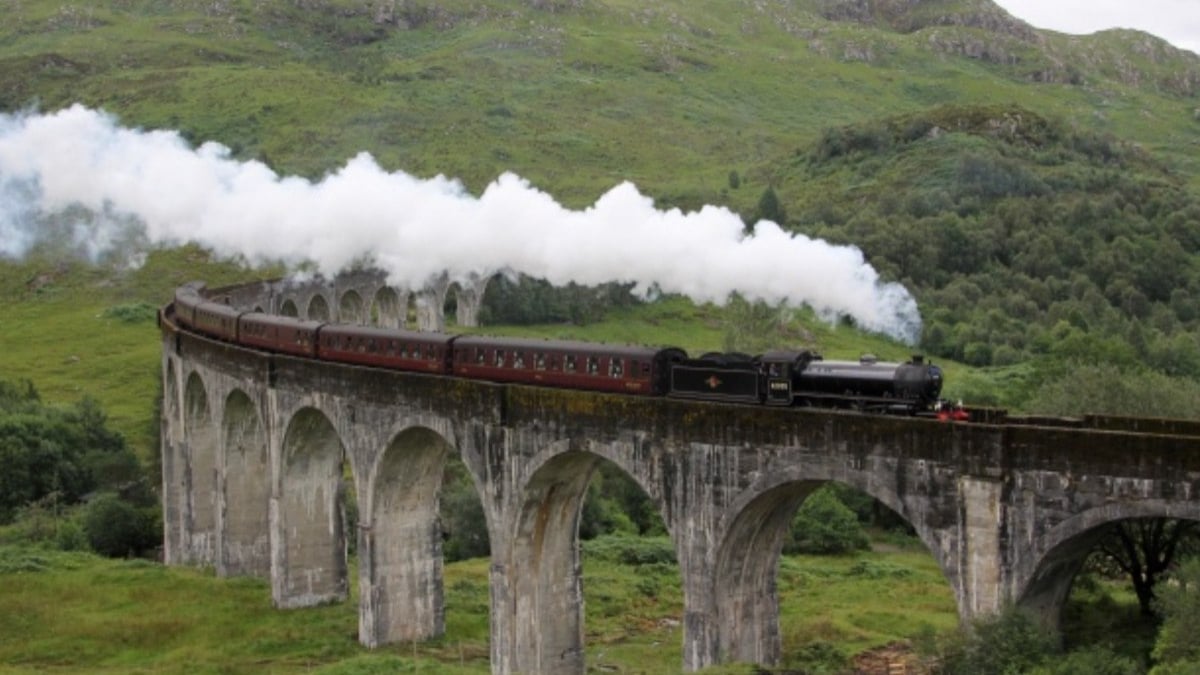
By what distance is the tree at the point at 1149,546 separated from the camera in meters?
35.7

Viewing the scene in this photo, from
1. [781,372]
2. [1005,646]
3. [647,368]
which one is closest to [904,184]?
[647,368]

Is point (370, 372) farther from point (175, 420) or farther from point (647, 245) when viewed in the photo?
point (175, 420)

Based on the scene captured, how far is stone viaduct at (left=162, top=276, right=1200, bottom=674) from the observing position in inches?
1082

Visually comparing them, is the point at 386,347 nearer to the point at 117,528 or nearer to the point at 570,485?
the point at 570,485

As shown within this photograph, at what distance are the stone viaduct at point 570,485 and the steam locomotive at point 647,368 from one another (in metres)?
0.82

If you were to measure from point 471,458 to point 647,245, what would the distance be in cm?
1324

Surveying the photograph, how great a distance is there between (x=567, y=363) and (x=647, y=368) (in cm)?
329

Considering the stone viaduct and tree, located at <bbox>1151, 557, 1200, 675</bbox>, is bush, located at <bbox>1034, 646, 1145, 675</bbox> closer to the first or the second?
tree, located at <bbox>1151, 557, 1200, 675</bbox>

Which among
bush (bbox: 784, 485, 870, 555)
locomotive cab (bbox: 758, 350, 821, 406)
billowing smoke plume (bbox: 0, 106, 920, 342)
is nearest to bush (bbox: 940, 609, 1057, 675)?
locomotive cab (bbox: 758, 350, 821, 406)

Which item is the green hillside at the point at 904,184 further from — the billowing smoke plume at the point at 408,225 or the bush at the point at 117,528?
the bush at the point at 117,528

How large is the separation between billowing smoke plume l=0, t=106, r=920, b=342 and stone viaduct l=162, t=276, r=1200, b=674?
10.5 meters

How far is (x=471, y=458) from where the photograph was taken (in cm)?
3972

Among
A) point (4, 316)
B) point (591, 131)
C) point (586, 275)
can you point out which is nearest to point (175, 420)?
point (586, 275)

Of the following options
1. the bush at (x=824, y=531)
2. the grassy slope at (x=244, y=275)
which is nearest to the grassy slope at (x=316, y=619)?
the grassy slope at (x=244, y=275)
